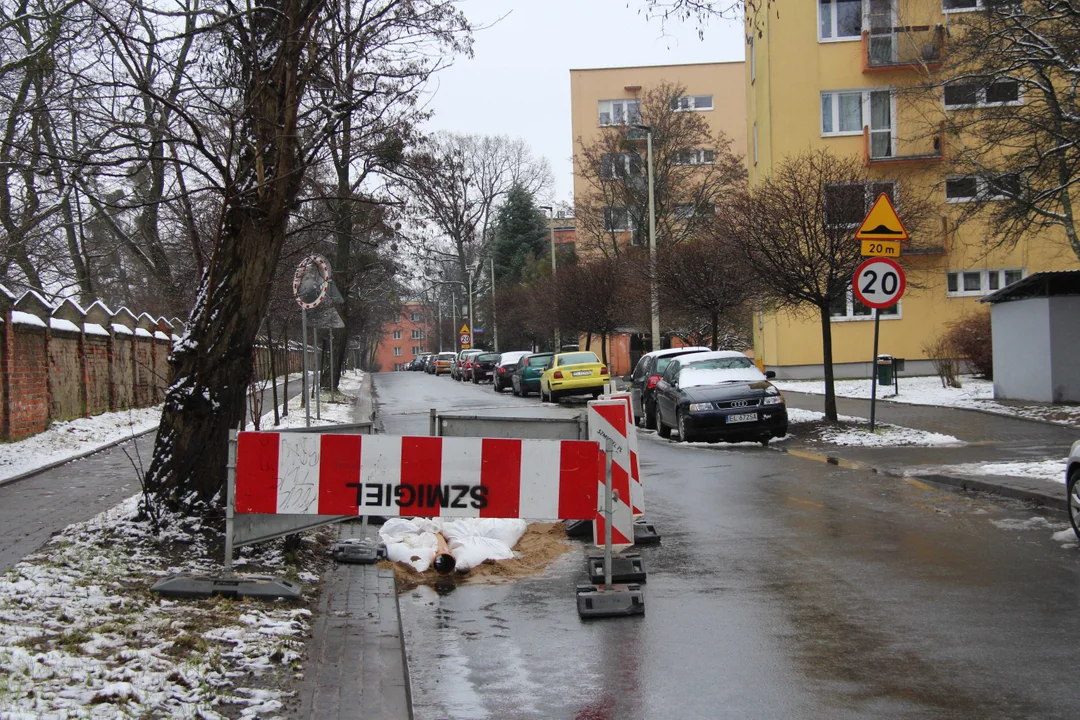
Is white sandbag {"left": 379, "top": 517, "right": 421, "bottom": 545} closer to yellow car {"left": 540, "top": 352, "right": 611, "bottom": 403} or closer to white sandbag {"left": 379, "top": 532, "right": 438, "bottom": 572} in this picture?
white sandbag {"left": 379, "top": 532, "right": 438, "bottom": 572}

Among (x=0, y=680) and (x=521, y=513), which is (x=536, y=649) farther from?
(x=0, y=680)

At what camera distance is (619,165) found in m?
49.6

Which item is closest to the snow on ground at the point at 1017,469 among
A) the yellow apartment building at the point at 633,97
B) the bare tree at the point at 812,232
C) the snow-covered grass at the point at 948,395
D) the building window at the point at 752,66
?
the bare tree at the point at 812,232

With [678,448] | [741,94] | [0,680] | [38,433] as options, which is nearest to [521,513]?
[0,680]

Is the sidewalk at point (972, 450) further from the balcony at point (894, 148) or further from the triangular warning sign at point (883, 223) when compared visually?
the balcony at point (894, 148)

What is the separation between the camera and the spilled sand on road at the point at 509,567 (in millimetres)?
8234

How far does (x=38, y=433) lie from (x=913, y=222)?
15910 millimetres

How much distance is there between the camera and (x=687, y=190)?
50.2m

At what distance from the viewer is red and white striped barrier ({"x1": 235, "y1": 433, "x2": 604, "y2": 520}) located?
7211 mm

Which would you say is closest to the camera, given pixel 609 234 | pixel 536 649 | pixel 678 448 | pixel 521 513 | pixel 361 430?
pixel 536 649

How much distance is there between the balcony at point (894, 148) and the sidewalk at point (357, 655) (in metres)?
32.7

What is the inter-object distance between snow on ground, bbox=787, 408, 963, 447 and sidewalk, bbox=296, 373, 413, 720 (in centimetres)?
1112

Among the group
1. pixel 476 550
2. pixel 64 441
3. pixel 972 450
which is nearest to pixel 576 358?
→ pixel 64 441

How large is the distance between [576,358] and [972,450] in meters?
18.5
